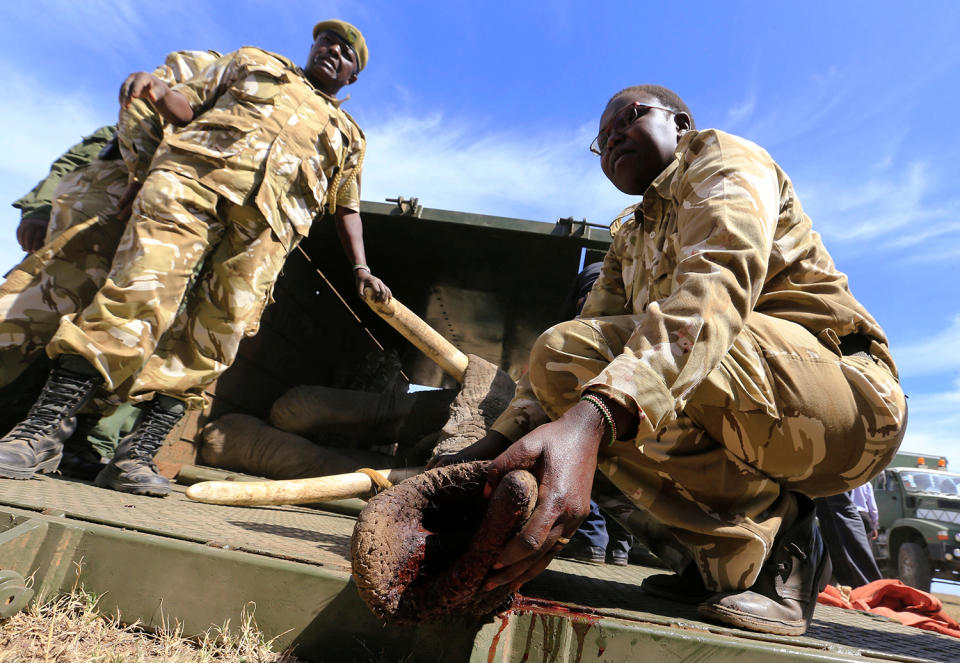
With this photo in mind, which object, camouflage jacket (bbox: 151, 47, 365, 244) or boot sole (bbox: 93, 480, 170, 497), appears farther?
camouflage jacket (bbox: 151, 47, 365, 244)

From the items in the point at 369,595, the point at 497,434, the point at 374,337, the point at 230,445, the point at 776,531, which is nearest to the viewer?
the point at 369,595

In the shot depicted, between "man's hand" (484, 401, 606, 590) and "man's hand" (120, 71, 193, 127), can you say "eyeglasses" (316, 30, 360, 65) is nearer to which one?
"man's hand" (120, 71, 193, 127)

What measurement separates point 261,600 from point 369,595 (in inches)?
14.3

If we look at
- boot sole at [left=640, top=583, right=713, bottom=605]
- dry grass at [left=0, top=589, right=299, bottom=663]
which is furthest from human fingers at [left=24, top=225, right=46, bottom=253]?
boot sole at [left=640, top=583, right=713, bottom=605]

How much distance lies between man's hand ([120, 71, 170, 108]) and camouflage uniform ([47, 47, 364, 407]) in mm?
165

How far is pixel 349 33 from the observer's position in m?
3.08

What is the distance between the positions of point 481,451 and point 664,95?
129 cm

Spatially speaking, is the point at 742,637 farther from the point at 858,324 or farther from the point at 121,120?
the point at 121,120

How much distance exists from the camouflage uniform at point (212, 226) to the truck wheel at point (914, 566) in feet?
33.7

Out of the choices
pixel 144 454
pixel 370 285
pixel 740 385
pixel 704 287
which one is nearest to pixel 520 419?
pixel 740 385

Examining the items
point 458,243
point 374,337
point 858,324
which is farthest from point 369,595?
point 374,337

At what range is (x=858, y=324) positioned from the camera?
1.48 meters

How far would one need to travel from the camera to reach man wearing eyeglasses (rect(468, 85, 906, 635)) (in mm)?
1166

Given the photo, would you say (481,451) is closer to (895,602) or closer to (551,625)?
(551,625)
